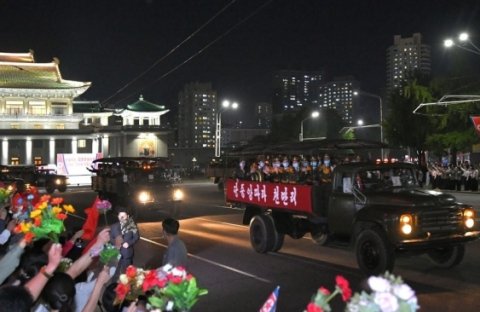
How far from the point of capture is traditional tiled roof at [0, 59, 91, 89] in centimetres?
6719

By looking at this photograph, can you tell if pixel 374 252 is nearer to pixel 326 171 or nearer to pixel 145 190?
pixel 326 171

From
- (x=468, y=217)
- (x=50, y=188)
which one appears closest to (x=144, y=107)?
(x=50, y=188)

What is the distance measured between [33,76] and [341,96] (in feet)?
417

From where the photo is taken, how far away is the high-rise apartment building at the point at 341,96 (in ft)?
577

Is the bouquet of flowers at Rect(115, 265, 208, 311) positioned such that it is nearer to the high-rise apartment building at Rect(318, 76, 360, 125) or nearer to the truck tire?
the truck tire

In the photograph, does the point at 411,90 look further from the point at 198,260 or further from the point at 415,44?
the point at 415,44

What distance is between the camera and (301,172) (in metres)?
14.4

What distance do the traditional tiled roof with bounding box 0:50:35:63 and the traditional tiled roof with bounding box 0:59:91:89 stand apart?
2572mm

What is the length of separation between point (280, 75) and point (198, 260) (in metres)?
189

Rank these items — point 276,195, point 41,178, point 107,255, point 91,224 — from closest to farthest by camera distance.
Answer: point 107,255
point 91,224
point 276,195
point 41,178

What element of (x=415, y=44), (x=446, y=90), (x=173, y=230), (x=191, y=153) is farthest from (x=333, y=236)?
(x=415, y=44)

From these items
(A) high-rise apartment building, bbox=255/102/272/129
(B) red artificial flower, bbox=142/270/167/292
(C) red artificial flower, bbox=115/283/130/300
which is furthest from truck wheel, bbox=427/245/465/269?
(A) high-rise apartment building, bbox=255/102/272/129

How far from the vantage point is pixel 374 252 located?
389 inches

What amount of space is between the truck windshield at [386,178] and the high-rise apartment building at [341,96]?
16236 centimetres
